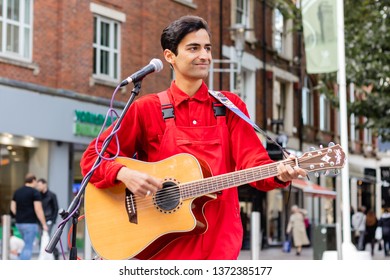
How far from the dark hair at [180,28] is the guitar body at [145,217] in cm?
60

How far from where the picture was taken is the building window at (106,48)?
1009 inches

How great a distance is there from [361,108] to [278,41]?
14868 mm

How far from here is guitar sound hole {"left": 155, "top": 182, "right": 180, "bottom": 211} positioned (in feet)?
15.2

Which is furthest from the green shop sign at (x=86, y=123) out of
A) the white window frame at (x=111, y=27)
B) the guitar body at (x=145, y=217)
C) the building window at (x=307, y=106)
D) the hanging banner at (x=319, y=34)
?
the guitar body at (x=145, y=217)

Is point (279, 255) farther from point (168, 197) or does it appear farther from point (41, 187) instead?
point (168, 197)

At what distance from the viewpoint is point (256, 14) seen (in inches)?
1387

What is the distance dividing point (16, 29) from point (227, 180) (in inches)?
742

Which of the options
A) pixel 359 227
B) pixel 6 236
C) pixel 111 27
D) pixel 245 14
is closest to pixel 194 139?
pixel 6 236

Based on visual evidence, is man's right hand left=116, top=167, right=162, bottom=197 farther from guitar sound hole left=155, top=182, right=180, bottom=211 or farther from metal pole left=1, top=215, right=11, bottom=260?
metal pole left=1, top=215, right=11, bottom=260

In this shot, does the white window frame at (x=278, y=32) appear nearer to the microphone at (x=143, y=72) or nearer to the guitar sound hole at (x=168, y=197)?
the microphone at (x=143, y=72)

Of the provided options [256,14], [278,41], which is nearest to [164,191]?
[256,14]
